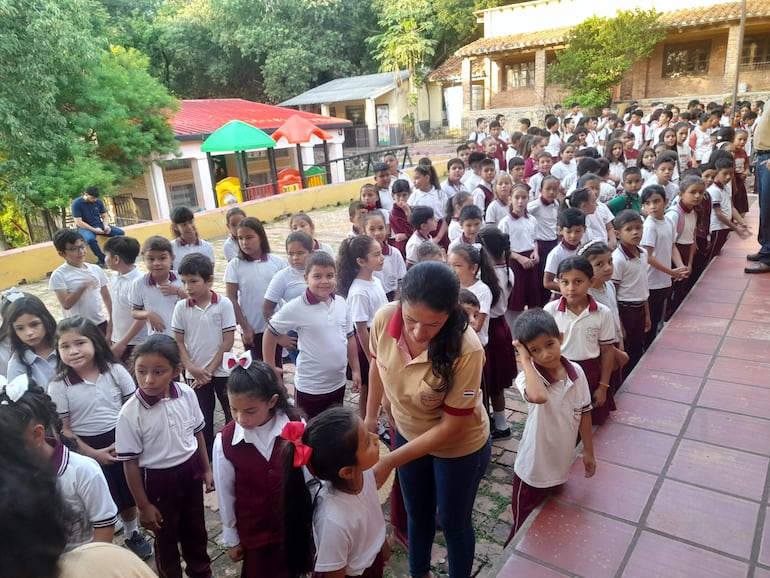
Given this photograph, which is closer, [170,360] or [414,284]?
[414,284]

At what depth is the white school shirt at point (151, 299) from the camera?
346 centimetres

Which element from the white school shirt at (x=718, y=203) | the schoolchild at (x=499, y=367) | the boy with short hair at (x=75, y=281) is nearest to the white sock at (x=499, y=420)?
the schoolchild at (x=499, y=367)

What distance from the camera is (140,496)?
2.18 meters

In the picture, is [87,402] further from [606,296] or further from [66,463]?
[606,296]

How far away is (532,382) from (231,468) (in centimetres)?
125

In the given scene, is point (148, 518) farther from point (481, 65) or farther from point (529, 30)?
point (481, 65)

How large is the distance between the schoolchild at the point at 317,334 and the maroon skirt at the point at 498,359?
952 millimetres

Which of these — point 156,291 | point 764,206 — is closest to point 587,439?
point 156,291

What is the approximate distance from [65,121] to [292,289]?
1067 cm

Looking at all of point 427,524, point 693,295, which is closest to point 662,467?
point 427,524

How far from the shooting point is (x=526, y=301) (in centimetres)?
467

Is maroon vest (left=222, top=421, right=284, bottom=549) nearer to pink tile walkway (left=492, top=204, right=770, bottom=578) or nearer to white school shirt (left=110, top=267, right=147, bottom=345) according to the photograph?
pink tile walkway (left=492, top=204, right=770, bottom=578)

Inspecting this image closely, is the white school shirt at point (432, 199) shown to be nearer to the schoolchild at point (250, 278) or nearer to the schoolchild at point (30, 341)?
the schoolchild at point (250, 278)

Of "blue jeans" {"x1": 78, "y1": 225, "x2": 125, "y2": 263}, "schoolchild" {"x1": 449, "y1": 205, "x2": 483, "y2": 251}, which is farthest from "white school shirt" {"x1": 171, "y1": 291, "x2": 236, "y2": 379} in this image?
"blue jeans" {"x1": 78, "y1": 225, "x2": 125, "y2": 263}
